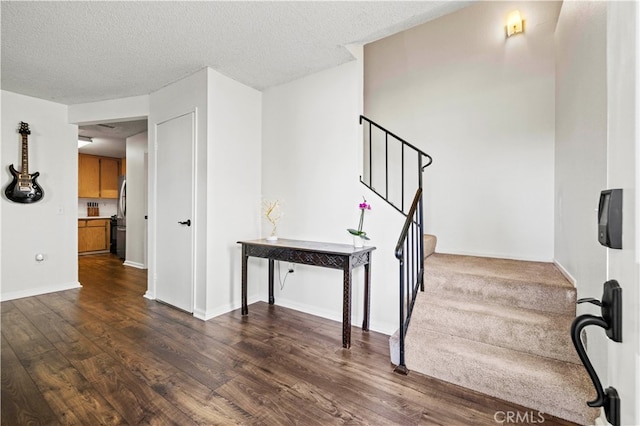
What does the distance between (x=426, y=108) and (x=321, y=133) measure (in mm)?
1469

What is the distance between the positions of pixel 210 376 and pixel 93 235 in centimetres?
680

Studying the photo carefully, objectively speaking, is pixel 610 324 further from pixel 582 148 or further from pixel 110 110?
pixel 110 110

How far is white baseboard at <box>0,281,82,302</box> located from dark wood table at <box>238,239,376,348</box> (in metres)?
2.89

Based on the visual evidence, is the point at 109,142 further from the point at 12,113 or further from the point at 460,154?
the point at 460,154

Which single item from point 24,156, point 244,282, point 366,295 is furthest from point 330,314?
point 24,156

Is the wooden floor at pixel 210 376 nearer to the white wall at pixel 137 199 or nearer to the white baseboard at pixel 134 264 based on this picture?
the white baseboard at pixel 134 264

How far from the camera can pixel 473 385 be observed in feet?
5.93

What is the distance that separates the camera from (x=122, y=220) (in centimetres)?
621

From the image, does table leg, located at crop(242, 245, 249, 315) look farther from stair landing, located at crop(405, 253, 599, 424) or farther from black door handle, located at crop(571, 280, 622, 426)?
black door handle, located at crop(571, 280, 622, 426)

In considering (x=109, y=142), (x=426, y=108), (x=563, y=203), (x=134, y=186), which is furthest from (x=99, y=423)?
(x=109, y=142)

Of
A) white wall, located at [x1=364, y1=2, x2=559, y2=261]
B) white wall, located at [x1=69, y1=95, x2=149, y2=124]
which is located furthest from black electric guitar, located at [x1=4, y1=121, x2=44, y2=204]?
white wall, located at [x1=364, y1=2, x2=559, y2=261]

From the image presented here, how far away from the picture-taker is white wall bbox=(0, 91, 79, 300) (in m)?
3.66

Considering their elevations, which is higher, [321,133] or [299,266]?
[321,133]

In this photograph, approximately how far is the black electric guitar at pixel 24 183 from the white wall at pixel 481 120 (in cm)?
463
